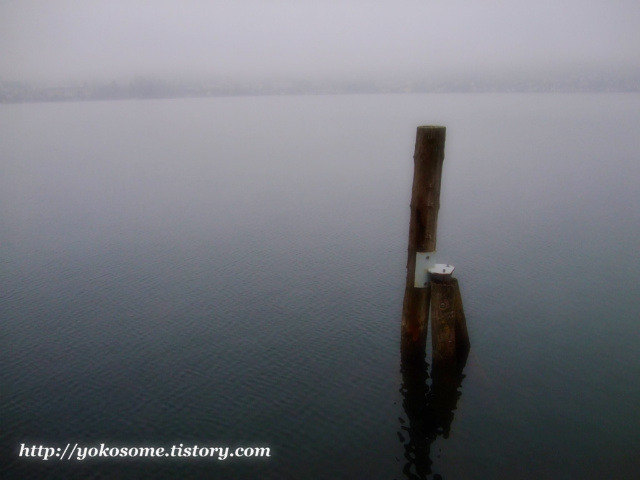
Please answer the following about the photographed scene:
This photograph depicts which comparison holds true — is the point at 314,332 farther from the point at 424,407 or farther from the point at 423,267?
the point at 423,267

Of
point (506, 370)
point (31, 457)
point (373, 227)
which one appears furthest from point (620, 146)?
point (31, 457)

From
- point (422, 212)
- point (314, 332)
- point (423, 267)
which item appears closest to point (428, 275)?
point (423, 267)

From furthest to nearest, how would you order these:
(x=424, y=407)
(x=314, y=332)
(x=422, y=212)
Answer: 1. (x=314, y=332)
2. (x=424, y=407)
3. (x=422, y=212)

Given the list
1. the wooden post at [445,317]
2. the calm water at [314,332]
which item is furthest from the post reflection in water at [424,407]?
the wooden post at [445,317]

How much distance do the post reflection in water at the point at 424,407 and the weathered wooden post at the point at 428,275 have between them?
100 cm

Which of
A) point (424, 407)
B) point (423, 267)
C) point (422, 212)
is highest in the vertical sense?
point (422, 212)

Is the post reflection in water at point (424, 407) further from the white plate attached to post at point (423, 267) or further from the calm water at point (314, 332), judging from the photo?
Result: the white plate attached to post at point (423, 267)

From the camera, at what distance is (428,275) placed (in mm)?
14578

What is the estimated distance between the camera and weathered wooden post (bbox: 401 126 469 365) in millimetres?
13797

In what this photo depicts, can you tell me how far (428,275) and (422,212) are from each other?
1842 mm

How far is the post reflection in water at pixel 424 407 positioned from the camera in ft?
47.2

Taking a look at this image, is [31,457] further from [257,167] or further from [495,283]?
[257,167]

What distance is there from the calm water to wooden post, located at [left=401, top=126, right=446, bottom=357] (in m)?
3.12

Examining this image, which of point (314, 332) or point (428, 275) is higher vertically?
point (428, 275)
